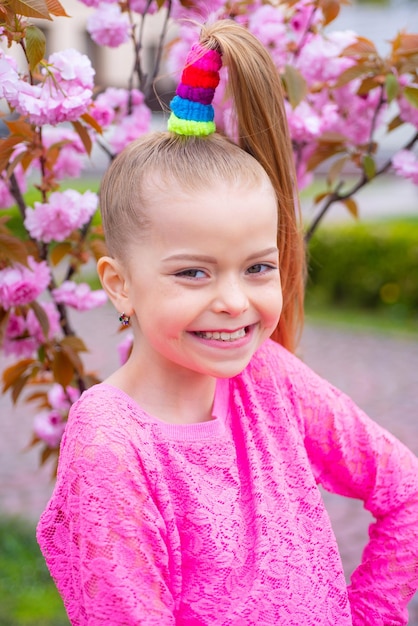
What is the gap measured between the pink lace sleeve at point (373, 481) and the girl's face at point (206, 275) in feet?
1.10

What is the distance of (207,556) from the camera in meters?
1.37

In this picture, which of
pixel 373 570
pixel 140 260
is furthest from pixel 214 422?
pixel 373 570

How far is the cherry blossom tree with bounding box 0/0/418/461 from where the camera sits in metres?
→ 2.11

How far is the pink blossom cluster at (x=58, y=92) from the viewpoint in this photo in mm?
1732

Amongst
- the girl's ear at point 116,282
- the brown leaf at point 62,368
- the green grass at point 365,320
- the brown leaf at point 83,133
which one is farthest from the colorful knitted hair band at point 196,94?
the green grass at point 365,320

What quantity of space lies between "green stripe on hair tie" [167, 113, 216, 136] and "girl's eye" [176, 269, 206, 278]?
0.84ft

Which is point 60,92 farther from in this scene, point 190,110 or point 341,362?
point 341,362

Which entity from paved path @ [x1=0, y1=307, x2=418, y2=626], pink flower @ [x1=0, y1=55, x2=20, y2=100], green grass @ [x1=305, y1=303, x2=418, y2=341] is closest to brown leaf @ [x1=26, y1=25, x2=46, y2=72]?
pink flower @ [x1=0, y1=55, x2=20, y2=100]

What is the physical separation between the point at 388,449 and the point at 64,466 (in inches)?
27.3

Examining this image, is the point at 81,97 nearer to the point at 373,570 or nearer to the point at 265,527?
the point at 265,527

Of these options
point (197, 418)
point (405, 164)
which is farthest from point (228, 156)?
point (405, 164)

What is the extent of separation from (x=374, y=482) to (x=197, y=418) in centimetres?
42

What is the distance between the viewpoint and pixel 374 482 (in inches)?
66.8

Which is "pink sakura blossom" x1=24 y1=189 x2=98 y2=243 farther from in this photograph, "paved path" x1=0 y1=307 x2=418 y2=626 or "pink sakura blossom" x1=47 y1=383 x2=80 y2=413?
"paved path" x1=0 y1=307 x2=418 y2=626
